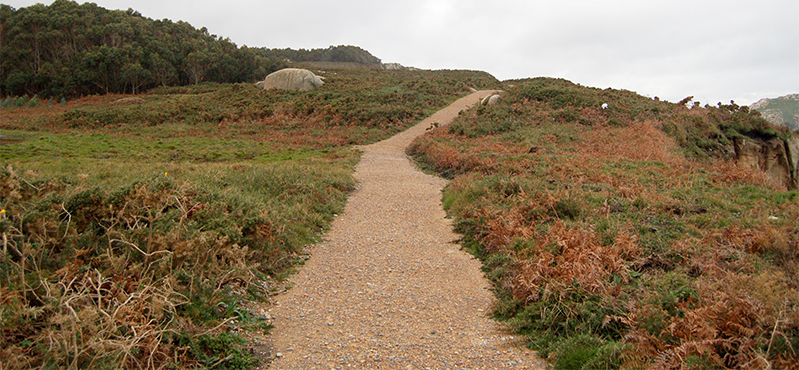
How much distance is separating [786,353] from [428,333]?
3.30 metres

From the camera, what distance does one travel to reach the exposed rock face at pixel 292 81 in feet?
145

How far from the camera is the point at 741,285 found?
4398 millimetres

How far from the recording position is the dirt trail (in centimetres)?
472

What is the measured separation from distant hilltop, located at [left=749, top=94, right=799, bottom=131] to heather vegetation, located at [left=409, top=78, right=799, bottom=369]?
68.8 ft

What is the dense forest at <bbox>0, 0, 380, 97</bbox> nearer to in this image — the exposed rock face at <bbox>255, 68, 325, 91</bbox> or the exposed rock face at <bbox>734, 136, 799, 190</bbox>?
the exposed rock face at <bbox>255, 68, 325, 91</bbox>

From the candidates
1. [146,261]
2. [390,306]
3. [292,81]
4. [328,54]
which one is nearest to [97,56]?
[292,81]

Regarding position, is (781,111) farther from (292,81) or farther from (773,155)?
(292,81)

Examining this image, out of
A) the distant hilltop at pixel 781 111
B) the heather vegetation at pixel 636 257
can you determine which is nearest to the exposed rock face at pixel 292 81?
the heather vegetation at pixel 636 257

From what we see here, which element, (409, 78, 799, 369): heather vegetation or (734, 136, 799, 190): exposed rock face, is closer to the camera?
(409, 78, 799, 369): heather vegetation

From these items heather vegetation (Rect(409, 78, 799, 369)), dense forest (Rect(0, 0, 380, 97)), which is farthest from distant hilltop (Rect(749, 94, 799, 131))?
dense forest (Rect(0, 0, 380, 97))

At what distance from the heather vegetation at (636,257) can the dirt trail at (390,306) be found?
1.46ft

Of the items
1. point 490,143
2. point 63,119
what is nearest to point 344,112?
point 490,143

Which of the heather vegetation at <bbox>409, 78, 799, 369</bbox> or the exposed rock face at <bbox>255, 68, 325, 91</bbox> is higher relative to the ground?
the exposed rock face at <bbox>255, 68, 325, 91</bbox>

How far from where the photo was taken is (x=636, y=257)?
6.16m
